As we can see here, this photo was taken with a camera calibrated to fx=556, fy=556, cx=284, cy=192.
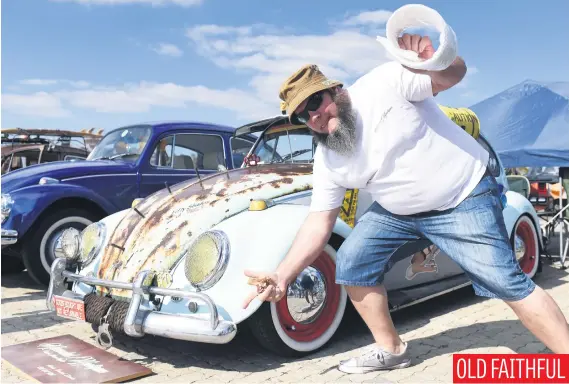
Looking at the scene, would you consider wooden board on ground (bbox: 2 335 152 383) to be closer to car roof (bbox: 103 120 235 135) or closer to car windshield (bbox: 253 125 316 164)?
car windshield (bbox: 253 125 316 164)

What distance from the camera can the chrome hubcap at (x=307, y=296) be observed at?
340cm

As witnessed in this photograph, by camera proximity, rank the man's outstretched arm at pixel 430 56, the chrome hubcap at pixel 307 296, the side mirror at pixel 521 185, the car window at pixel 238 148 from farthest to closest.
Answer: the side mirror at pixel 521 185 < the car window at pixel 238 148 < the chrome hubcap at pixel 307 296 < the man's outstretched arm at pixel 430 56

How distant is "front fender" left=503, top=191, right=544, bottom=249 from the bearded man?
95.5 inches

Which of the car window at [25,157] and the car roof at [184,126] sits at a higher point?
the car roof at [184,126]

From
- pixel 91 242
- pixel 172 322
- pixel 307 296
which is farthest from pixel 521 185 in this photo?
pixel 172 322

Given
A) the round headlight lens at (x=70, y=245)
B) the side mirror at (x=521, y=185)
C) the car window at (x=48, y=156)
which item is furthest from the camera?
the car window at (x=48, y=156)

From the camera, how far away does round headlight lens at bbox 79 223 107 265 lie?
400 cm

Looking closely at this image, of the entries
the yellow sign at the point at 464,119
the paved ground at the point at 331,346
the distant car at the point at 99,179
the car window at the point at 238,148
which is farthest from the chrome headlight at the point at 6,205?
the yellow sign at the point at 464,119

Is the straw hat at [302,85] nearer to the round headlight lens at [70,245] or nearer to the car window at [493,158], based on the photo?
the round headlight lens at [70,245]

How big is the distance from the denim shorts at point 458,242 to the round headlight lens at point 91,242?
1.88m

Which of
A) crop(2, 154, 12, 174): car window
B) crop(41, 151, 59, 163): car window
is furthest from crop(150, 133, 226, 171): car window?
crop(2, 154, 12, 174): car window

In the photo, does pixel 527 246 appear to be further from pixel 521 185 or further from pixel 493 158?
pixel 521 185

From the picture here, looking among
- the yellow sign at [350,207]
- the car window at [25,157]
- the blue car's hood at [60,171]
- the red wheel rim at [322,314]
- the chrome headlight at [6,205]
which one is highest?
the car window at [25,157]

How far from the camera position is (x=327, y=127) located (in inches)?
110
